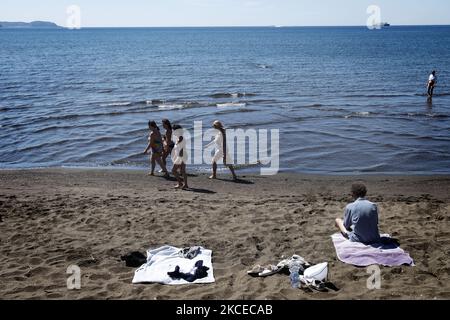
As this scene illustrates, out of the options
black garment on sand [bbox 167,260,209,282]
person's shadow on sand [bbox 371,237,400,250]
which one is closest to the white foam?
black garment on sand [bbox 167,260,209,282]

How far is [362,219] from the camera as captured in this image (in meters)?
7.29

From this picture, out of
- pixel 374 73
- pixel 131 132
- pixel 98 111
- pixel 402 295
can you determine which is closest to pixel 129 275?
pixel 402 295

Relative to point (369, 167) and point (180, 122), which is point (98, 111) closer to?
point (180, 122)

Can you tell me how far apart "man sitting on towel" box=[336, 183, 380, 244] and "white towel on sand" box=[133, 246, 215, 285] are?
8.51ft

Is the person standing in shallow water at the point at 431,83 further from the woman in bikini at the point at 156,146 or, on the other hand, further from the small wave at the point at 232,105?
the woman in bikini at the point at 156,146

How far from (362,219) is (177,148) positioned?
5.94 meters

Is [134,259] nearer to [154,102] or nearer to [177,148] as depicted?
[177,148]

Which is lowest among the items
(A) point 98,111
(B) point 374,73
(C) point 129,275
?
(C) point 129,275

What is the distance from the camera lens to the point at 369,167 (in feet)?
48.1

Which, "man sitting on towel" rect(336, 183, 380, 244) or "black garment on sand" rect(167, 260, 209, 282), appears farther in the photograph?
"man sitting on towel" rect(336, 183, 380, 244)

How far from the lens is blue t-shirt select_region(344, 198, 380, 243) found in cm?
727

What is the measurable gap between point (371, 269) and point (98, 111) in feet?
72.5

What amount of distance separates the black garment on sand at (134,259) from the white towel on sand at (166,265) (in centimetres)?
11

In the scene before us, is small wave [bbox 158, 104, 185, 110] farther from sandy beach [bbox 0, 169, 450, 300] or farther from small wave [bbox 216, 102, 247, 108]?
sandy beach [bbox 0, 169, 450, 300]
